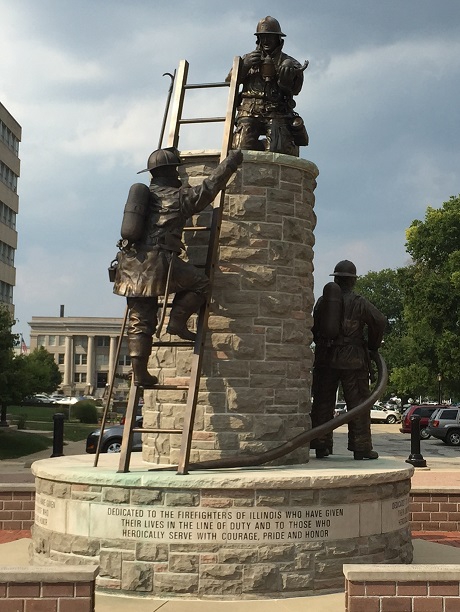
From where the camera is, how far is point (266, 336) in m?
9.81

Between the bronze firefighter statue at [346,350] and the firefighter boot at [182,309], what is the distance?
7.50ft

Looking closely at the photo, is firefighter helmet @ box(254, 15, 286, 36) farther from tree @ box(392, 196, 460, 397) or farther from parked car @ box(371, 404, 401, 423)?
parked car @ box(371, 404, 401, 423)

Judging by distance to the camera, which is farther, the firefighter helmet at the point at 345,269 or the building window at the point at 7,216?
the building window at the point at 7,216

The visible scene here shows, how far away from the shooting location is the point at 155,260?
8.86m

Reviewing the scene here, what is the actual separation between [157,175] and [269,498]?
3.69 m

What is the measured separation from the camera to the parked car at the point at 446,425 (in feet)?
118

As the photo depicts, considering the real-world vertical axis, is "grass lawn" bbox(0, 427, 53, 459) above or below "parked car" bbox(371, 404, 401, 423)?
below

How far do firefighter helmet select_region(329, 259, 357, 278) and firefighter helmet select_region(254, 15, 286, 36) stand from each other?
122 inches

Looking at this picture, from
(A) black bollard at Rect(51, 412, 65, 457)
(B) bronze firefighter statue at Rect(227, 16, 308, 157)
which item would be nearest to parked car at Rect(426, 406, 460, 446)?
(A) black bollard at Rect(51, 412, 65, 457)

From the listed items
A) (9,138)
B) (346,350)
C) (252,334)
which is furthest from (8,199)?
(252,334)

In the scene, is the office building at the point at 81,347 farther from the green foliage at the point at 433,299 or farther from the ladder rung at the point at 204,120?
the ladder rung at the point at 204,120

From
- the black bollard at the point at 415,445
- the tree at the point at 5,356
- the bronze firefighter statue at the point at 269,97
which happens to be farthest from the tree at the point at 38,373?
the bronze firefighter statue at the point at 269,97

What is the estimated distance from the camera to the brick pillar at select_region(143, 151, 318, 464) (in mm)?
9633

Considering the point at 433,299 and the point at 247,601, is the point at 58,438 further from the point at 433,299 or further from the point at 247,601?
the point at 433,299
